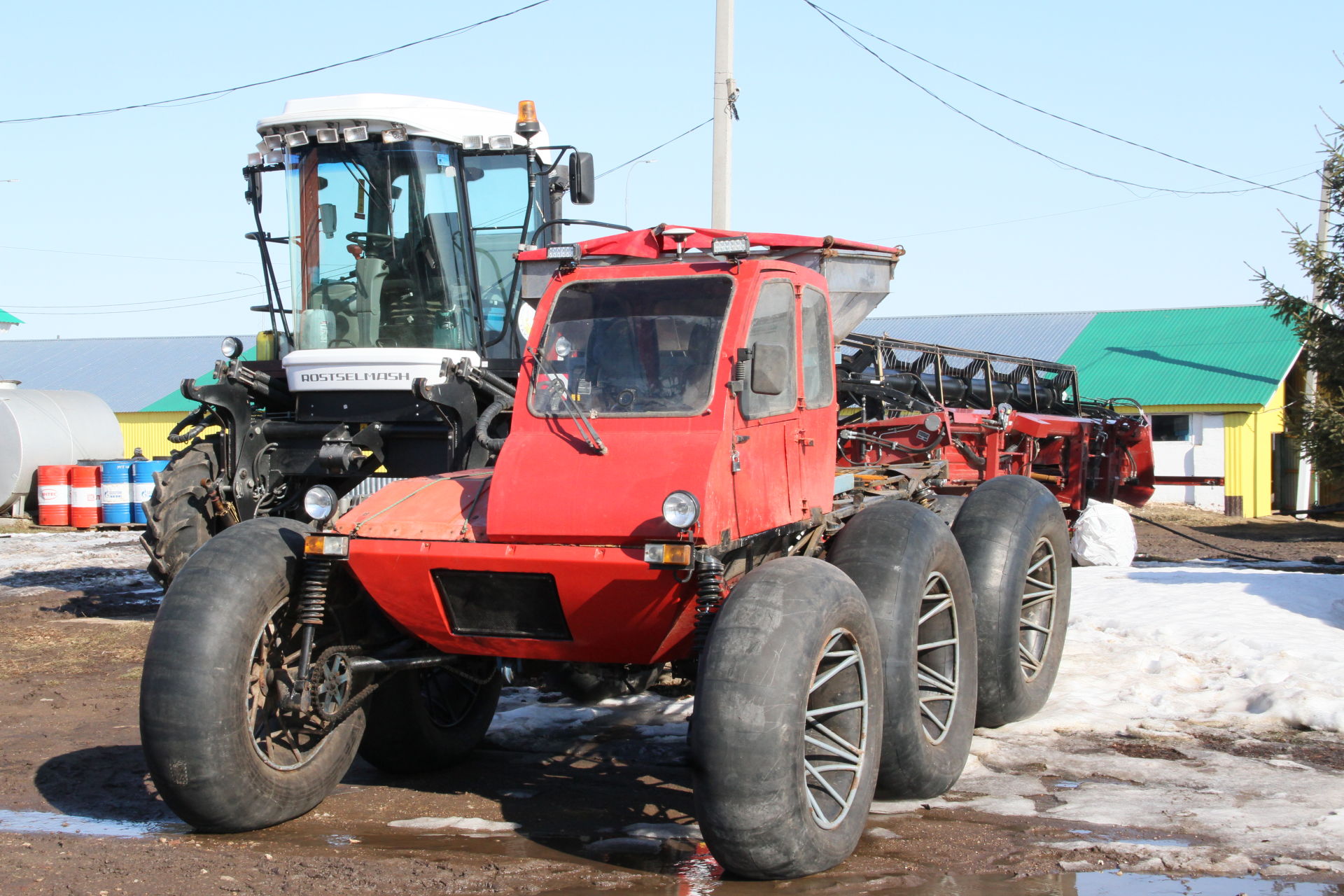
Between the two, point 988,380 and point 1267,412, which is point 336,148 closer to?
point 988,380

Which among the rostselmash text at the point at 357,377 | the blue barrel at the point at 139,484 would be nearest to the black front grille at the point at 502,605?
the rostselmash text at the point at 357,377

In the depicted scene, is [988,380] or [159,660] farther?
[988,380]

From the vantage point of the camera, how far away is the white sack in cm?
1457

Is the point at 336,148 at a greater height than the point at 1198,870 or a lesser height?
greater

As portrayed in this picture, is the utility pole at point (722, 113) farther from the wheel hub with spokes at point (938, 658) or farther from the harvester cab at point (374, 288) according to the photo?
the wheel hub with spokes at point (938, 658)

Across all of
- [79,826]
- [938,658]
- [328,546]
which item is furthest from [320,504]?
[938,658]

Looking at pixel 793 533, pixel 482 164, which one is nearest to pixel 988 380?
pixel 482 164

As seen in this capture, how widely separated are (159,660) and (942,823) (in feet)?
11.2

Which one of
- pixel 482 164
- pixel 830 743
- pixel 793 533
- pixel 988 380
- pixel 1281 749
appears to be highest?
pixel 482 164

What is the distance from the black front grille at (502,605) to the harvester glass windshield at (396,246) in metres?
4.73

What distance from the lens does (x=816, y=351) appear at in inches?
256

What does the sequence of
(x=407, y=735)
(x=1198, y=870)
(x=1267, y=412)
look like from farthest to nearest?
(x=1267, y=412) → (x=407, y=735) → (x=1198, y=870)

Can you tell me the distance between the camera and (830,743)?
5320 mm

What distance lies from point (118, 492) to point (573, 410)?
20718mm
